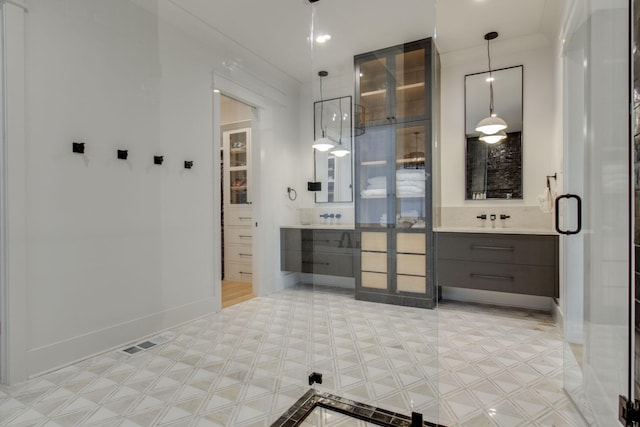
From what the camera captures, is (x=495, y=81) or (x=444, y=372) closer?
(x=444, y=372)

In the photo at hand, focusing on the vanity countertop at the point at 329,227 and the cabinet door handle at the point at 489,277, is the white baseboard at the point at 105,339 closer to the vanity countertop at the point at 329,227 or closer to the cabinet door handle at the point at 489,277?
the vanity countertop at the point at 329,227

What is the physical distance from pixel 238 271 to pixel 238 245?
34cm

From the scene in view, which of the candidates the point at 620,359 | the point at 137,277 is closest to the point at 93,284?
the point at 137,277

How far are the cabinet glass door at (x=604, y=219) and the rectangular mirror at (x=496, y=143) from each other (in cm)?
145

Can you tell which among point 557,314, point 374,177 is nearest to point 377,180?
point 374,177

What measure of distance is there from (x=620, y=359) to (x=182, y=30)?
3.56 metres

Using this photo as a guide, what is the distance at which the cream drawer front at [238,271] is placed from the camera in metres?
4.41

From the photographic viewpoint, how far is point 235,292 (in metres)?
3.98

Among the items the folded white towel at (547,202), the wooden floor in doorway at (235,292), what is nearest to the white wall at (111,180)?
the wooden floor in doorway at (235,292)

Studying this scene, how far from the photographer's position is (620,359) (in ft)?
4.18

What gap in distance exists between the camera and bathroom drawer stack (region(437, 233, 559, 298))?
2871 mm

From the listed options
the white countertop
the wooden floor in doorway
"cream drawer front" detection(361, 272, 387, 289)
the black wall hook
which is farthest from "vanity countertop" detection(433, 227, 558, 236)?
the black wall hook

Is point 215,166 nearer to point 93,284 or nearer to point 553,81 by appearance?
point 93,284

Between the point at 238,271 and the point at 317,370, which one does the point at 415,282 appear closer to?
the point at 317,370
